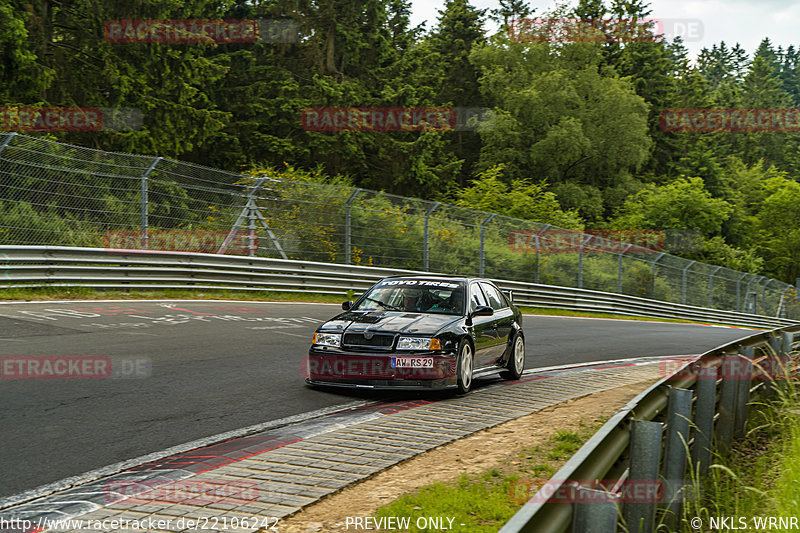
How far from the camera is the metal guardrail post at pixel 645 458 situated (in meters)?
4.05

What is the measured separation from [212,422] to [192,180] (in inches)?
502

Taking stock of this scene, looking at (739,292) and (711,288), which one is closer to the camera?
(711,288)

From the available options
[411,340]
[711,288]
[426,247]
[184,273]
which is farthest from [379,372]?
[711,288]

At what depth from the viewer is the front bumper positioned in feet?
29.1

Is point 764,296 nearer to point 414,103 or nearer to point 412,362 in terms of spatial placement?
point 414,103

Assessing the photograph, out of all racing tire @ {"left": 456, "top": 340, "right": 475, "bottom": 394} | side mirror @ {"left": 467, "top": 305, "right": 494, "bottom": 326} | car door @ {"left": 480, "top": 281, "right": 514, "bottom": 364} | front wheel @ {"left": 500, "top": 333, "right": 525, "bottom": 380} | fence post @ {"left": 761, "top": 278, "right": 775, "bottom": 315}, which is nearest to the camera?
racing tire @ {"left": 456, "top": 340, "right": 475, "bottom": 394}

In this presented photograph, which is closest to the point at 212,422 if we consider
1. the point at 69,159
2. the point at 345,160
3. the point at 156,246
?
the point at 69,159

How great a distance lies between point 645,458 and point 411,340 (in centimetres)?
497

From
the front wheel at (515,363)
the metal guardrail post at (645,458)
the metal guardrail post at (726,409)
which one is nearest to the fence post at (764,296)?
the front wheel at (515,363)

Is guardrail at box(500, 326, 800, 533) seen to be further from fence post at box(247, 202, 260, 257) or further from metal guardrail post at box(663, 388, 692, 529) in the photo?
fence post at box(247, 202, 260, 257)

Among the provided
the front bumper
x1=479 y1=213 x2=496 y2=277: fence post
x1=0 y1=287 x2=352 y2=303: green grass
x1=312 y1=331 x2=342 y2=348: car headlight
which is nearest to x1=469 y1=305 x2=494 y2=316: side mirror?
the front bumper

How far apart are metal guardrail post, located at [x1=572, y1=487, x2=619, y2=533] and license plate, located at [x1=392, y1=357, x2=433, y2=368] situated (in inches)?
233

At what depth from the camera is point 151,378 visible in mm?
8914

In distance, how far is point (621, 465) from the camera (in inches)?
157
